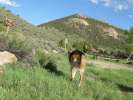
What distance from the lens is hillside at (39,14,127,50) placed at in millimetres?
113006

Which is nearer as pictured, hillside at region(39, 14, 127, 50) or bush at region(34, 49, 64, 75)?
bush at region(34, 49, 64, 75)

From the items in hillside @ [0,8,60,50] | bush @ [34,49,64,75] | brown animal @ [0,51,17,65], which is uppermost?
hillside @ [0,8,60,50]

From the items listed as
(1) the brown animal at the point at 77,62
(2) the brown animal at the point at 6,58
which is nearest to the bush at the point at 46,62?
(1) the brown animal at the point at 77,62

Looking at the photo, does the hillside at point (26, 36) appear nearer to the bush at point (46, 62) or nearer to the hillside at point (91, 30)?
the bush at point (46, 62)

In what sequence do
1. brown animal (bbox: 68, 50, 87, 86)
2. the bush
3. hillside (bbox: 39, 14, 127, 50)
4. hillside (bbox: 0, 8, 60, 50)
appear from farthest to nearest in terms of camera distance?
hillside (bbox: 39, 14, 127, 50)
hillside (bbox: 0, 8, 60, 50)
the bush
brown animal (bbox: 68, 50, 87, 86)

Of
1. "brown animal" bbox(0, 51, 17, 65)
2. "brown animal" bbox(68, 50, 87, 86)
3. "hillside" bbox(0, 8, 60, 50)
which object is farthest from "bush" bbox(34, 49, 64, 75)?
"brown animal" bbox(0, 51, 17, 65)

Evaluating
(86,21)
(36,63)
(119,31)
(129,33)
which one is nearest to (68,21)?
(86,21)

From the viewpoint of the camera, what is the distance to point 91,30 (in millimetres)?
125938

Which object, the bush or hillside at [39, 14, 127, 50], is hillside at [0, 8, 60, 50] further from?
hillside at [39, 14, 127, 50]

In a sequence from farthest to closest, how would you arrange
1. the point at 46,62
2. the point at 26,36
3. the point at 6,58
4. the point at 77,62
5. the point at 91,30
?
the point at 91,30, the point at 26,36, the point at 46,62, the point at 77,62, the point at 6,58

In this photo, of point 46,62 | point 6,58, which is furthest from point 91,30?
point 6,58

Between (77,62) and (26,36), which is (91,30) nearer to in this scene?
(26,36)

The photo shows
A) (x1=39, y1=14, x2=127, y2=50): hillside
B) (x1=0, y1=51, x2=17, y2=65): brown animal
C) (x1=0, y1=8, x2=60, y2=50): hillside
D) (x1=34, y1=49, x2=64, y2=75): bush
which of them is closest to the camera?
(x1=0, y1=51, x2=17, y2=65): brown animal

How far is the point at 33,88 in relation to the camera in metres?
11.4
